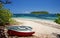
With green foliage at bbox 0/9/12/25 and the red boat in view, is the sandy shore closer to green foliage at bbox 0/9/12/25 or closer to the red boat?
the red boat

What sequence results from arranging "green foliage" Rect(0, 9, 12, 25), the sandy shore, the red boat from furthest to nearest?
1. "green foliage" Rect(0, 9, 12, 25)
2. the sandy shore
3. the red boat

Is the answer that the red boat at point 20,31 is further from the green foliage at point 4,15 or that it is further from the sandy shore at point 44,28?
the green foliage at point 4,15

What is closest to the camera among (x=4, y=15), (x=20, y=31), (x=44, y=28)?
(x=20, y=31)

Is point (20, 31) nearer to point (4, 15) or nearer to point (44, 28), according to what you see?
point (44, 28)

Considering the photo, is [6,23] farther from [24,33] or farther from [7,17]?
[24,33]

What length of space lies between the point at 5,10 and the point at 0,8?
52.3 inches

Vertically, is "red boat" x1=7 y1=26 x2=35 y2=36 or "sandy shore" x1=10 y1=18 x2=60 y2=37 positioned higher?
"red boat" x1=7 y1=26 x2=35 y2=36

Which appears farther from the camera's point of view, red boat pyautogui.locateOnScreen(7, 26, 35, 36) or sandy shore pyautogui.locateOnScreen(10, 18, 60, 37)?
sandy shore pyautogui.locateOnScreen(10, 18, 60, 37)

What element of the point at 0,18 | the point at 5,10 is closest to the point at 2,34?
the point at 0,18

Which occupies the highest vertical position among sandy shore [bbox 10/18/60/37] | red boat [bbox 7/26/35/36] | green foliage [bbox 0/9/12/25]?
green foliage [bbox 0/9/12/25]

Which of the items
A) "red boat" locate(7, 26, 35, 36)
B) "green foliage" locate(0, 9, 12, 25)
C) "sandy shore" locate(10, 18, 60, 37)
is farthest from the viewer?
"green foliage" locate(0, 9, 12, 25)

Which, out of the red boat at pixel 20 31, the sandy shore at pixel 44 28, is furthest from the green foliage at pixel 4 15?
the red boat at pixel 20 31

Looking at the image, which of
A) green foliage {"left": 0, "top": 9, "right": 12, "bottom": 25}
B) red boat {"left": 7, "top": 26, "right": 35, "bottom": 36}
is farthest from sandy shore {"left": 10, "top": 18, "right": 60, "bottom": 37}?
green foliage {"left": 0, "top": 9, "right": 12, "bottom": 25}

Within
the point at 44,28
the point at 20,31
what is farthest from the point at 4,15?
the point at 20,31
